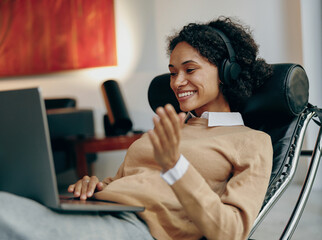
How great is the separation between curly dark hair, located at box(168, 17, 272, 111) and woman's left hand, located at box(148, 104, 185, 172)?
54 cm

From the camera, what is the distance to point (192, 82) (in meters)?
1.21

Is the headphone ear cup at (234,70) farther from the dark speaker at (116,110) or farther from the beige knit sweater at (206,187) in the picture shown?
the dark speaker at (116,110)

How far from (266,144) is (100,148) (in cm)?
208

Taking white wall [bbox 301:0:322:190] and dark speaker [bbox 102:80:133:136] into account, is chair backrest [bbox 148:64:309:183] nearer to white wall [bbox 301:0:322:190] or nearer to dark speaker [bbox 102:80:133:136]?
white wall [bbox 301:0:322:190]

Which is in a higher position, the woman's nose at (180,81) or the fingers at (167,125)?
the woman's nose at (180,81)

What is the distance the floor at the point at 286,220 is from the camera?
198 centimetres

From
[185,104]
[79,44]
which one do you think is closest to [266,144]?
[185,104]

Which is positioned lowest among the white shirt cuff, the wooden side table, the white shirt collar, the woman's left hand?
the wooden side table

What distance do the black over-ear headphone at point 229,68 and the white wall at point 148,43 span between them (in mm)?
1827

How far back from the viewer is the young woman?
81 cm

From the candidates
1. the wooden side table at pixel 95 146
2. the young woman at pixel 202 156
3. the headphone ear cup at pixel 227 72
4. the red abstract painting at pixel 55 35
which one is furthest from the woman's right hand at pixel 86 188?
the red abstract painting at pixel 55 35

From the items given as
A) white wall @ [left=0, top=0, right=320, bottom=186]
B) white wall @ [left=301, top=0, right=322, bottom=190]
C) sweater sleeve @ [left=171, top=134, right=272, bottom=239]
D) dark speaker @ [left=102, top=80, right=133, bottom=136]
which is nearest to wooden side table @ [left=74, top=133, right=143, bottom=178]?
dark speaker @ [left=102, top=80, right=133, bottom=136]

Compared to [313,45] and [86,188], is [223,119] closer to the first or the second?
[86,188]

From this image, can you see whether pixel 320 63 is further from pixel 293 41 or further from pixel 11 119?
pixel 11 119
